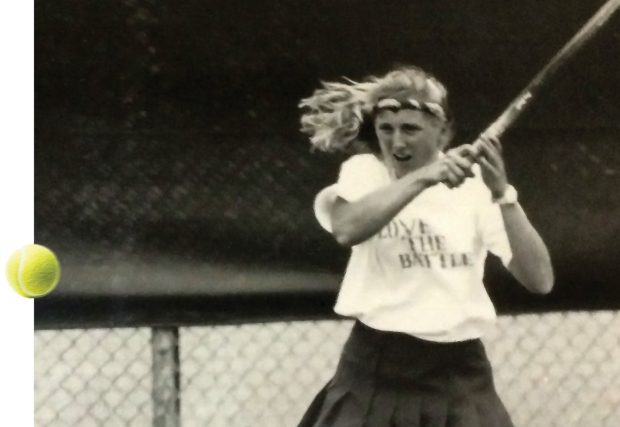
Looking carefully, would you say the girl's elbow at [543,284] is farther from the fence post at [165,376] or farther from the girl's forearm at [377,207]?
the fence post at [165,376]

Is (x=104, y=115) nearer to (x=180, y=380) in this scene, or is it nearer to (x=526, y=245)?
(x=180, y=380)

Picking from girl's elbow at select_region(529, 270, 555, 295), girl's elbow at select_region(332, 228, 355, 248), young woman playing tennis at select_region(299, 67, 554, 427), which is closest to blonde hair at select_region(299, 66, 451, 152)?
young woman playing tennis at select_region(299, 67, 554, 427)

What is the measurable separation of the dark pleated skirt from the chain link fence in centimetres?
6

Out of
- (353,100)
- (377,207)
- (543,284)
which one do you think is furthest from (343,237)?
(543,284)

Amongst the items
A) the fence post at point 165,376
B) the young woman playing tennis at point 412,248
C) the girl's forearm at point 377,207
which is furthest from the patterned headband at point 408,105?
the fence post at point 165,376

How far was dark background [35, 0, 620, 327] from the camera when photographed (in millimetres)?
1214

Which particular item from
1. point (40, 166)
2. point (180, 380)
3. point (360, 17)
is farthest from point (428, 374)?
point (40, 166)

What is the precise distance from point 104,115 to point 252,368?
438 millimetres

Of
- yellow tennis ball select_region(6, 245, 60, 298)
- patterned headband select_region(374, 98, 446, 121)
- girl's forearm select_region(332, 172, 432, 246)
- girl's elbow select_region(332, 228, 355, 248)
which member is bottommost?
yellow tennis ball select_region(6, 245, 60, 298)

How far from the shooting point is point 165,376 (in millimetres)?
1271

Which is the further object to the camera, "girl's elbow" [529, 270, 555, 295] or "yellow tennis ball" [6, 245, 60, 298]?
"girl's elbow" [529, 270, 555, 295]

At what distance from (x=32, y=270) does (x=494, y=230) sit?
67 centimetres

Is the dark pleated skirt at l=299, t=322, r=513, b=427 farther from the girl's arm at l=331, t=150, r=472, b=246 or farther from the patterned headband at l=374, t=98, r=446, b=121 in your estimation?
the patterned headband at l=374, t=98, r=446, b=121

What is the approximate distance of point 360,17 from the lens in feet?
4.03
